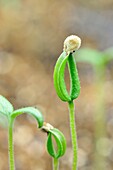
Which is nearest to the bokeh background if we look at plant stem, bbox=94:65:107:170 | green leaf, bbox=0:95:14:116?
plant stem, bbox=94:65:107:170

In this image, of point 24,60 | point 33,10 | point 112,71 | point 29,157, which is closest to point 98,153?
point 29,157

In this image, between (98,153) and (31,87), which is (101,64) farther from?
(31,87)

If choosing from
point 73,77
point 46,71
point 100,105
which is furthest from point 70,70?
point 46,71

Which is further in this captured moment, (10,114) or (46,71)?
(46,71)

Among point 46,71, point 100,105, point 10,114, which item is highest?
point 46,71

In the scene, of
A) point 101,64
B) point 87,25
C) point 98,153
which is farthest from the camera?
point 87,25

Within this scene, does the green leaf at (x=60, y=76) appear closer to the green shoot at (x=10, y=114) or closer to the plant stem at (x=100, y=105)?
the green shoot at (x=10, y=114)

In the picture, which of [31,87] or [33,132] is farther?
[31,87]

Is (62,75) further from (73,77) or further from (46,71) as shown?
(46,71)

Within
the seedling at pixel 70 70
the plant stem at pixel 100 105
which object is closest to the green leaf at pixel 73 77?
the seedling at pixel 70 70
